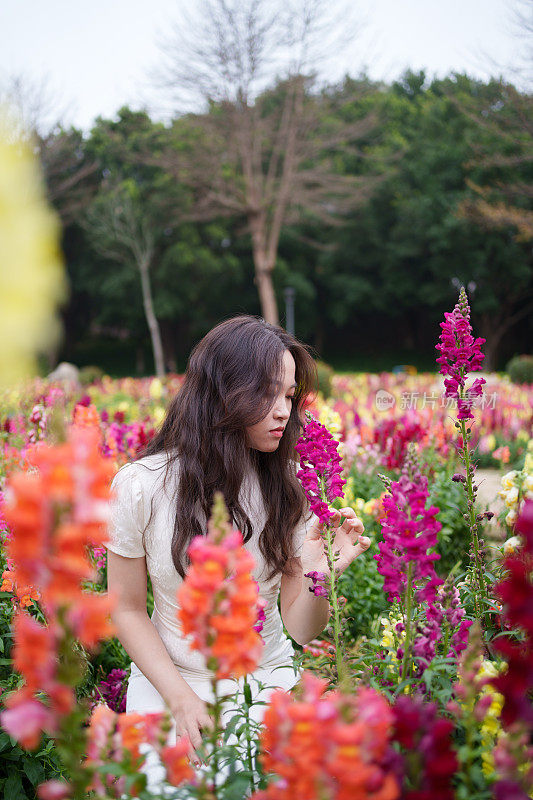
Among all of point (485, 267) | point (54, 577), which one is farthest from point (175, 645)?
point (485, 267)

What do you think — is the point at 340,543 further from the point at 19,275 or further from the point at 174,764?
the point at 19,275

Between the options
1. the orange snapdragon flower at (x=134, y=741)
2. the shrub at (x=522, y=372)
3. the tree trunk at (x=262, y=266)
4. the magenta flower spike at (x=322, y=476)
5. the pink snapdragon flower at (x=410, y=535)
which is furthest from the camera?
the tree trunk at (x=262, y=266)

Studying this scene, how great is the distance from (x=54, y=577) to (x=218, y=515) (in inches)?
9.2

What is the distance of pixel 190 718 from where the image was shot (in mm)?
1627

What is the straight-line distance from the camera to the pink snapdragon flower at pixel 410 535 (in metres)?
1.13

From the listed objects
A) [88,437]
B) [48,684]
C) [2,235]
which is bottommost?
[48,684]

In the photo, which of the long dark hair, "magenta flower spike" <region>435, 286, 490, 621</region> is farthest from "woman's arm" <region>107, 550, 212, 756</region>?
"magenta flower spike" <region>435, 286, 490, 621</region>

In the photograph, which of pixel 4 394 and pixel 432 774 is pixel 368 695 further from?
pixel 4 394

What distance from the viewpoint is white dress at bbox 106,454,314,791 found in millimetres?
1925

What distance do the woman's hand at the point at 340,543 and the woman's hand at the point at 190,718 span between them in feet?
1.48

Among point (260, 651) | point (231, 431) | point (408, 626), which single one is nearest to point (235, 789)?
point (260, 651)

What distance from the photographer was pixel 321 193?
19.0 metres

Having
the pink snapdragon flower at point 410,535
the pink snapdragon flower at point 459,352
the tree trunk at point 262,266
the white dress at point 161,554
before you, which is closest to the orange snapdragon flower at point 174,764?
the pink snapdragon flower at point 410,535

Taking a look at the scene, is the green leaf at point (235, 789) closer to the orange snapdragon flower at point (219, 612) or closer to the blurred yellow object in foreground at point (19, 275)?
the orange snapdragon flower at point (219, 612)
